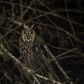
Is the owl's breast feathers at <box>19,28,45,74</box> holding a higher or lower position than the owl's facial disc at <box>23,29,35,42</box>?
lower

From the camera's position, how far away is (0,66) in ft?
9.61

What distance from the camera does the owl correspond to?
7.93ft

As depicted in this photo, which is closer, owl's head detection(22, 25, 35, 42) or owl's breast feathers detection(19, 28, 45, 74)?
owl's head detection(22, 25, 35, 42)

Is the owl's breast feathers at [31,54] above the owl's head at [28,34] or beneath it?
beneath

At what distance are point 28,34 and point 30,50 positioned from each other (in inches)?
12.7

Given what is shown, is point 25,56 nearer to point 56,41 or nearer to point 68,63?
point 68,63

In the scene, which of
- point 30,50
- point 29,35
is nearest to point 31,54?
point 30,50

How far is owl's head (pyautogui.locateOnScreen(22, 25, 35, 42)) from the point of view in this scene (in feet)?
7.73

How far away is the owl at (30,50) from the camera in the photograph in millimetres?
2416

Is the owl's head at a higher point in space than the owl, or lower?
higher

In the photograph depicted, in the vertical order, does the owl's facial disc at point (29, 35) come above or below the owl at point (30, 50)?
above

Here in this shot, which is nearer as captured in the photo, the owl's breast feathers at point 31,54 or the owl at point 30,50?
the owl at point 30,50

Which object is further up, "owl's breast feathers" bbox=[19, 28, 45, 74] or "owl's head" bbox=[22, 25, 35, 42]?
"owl's head" bbox=[22, 25, 35, 42]

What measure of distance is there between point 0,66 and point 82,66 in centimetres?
215
